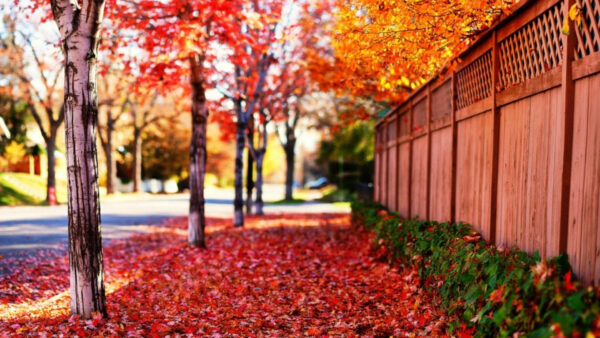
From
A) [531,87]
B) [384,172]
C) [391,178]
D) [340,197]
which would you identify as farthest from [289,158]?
[531,87]

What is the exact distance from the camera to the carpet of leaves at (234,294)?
550cm

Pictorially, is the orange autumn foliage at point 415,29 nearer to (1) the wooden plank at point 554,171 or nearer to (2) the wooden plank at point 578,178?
(1) the wooden plank at point 554,171

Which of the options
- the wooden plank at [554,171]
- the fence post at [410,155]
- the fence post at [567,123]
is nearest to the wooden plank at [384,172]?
the fence post at [410,155]

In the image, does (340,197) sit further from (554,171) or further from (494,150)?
(554,171)

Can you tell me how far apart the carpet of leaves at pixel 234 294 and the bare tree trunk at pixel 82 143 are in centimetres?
44

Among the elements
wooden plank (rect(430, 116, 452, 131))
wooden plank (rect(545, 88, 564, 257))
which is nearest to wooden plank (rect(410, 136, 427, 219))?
wooden plank (rect(430, 116, 452, 131))

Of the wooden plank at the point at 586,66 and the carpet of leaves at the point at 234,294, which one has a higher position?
the wooden plank at the point at 586,66

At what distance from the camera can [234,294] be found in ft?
23.9

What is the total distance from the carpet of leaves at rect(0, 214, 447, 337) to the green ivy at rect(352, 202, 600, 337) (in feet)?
1.42

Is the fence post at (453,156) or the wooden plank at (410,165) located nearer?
the fence post at (453,156)

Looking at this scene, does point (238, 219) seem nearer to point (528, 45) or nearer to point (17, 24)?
point (528, 45)

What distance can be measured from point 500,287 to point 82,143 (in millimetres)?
4435

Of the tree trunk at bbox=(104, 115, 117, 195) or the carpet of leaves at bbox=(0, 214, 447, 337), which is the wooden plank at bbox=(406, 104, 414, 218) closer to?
the carpet of leaves at bbox=(0, 214, 447, 337)

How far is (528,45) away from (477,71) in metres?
1.50
